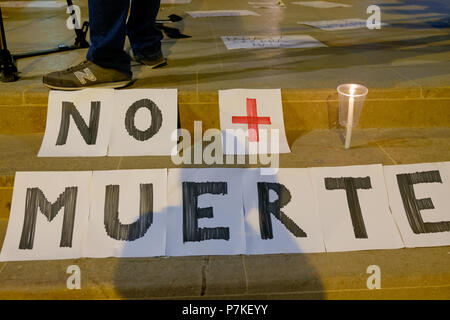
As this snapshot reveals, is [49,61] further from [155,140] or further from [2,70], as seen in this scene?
[155,140]

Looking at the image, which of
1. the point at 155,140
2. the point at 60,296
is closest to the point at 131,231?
the point at 60,296

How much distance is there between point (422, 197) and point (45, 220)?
133 cm

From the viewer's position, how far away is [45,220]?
1.47 metres

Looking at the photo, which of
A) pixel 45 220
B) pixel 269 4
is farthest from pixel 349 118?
pixel 269 4

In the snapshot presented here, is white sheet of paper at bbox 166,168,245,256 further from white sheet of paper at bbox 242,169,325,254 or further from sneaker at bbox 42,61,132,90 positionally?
sneaker at bbox 42,61,132,90

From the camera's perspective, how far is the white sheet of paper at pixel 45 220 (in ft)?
4.57

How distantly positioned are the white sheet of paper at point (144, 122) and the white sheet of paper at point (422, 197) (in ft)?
2.82

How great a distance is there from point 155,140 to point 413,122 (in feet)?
3.79

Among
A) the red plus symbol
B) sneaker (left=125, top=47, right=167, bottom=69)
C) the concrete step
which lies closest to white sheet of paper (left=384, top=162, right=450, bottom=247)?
the concrete step

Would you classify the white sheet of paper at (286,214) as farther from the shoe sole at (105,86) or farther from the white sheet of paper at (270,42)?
the white sheet of paper at (270,42)

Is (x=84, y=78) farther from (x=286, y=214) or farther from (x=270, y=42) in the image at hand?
(x=270, y=42)

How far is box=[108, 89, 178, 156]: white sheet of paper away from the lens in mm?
1704

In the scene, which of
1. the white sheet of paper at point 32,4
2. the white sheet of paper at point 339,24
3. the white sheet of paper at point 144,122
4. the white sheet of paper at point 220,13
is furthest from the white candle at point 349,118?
the white sheet of paper at point 32,4

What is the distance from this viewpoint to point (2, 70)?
1900 millimetres
